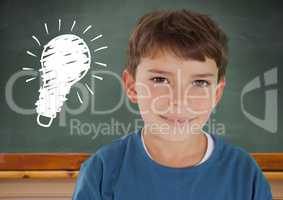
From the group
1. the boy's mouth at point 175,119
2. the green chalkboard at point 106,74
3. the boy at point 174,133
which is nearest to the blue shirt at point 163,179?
the boy at point 174,133

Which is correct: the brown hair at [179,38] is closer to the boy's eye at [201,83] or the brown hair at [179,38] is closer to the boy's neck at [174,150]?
the boy's eye at [201,83]

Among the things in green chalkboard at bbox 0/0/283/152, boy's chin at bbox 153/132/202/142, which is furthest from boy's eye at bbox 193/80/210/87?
green chalkboard at bbox 0/0/283/152

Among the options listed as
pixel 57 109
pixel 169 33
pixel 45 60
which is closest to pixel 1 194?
pixel 57 109

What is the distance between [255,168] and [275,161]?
4.35 ft

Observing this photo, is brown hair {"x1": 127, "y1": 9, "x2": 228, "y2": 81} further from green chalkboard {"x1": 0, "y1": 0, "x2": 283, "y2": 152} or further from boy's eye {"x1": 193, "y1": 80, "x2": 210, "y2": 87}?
green chalkboard {"x1": 0, "y1": 0, "x2": 283, "y2": 152}

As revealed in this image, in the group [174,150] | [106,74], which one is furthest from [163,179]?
[106,74]

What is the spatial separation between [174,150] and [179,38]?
24cm

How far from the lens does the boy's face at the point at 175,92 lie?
33.3 inches

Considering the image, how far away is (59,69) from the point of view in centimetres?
221

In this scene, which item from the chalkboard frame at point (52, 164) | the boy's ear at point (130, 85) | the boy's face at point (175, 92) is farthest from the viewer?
the chalkboard frame at point (52, 164)

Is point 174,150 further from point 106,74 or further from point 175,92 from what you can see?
point 106,74

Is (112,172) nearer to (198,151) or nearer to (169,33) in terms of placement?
(198,151)

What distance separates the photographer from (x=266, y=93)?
7.27ft

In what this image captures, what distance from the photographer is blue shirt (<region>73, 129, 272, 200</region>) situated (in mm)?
899
